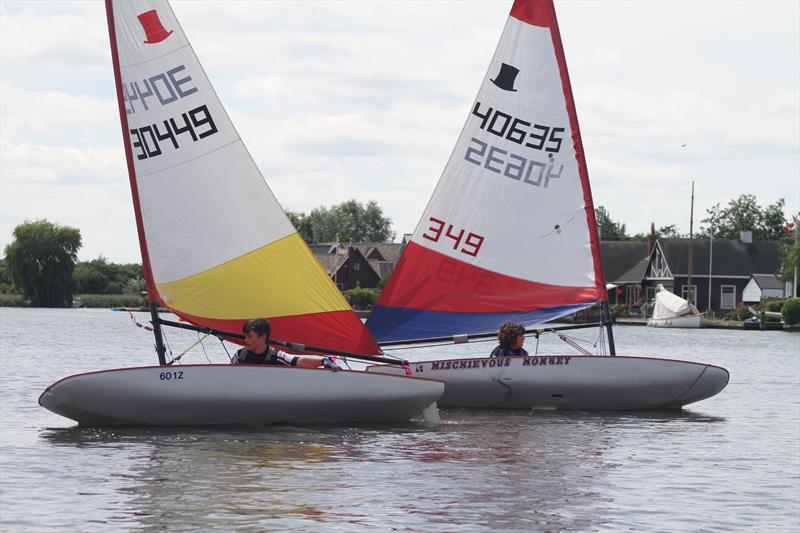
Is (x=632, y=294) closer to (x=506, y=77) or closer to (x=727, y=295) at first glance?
(x=727, y=295)

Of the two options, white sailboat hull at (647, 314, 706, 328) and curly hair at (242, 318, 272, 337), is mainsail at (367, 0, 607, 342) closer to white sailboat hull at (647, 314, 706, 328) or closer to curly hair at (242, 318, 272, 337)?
curly hair at (242, 318, 272, 337)

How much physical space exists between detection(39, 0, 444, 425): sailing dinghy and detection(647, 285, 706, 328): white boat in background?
231 feet

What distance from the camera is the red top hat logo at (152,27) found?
19.0 meters

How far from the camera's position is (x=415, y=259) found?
79.0 feet

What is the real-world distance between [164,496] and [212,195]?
7.05m

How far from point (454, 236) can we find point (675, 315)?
219 ft

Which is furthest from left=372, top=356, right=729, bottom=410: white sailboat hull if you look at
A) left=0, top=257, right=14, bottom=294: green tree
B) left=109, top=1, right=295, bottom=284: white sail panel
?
left=0, top=257, right=14, bottom=294: green tree

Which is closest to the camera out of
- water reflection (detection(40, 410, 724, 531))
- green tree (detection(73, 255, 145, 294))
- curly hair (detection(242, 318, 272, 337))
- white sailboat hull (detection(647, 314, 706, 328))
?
water reflection (detection(40, 410, 724, 531))

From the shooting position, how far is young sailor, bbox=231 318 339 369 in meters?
17.9

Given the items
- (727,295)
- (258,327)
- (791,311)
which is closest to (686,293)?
(727,295)

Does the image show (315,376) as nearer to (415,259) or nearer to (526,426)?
(526,426)

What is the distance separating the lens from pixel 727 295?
10188 centimetres

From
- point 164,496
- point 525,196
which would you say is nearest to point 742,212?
point 525,196

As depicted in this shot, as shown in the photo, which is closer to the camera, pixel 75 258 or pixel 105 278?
pixel 75 258
